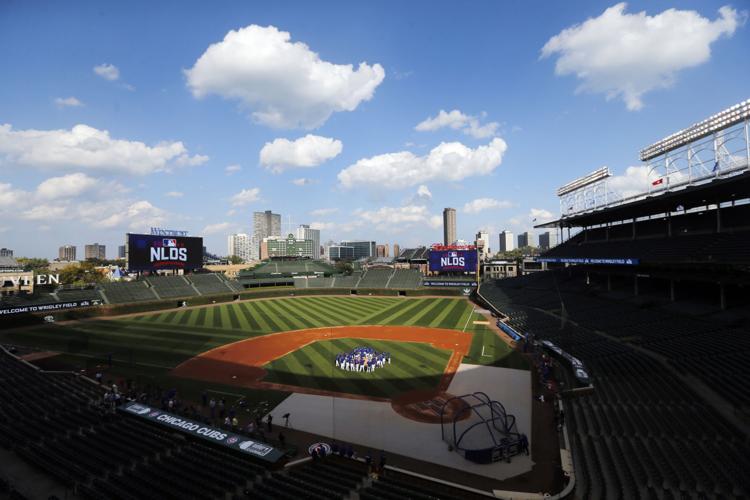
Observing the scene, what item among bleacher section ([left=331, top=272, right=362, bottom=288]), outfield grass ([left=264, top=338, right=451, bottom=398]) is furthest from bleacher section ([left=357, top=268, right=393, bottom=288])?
outfield grass ([left=264, top=338, right=451, bottom=398])

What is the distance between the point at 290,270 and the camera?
278ft

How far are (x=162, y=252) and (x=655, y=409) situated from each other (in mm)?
65971

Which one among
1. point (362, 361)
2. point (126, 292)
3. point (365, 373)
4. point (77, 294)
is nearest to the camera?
point (365, 373)

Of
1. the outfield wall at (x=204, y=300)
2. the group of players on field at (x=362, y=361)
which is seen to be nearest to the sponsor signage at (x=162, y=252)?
the outfield wall at (x=204, y=300)

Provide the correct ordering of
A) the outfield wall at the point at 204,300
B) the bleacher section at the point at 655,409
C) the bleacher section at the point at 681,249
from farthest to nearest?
the outfield wall at the point at 204,300 → the bleacher section at the point at 681,249 → the bleacher section at the point at 655,409

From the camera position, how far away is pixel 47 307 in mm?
45375

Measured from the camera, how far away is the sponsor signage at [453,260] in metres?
67.2

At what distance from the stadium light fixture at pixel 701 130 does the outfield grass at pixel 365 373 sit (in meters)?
29.3

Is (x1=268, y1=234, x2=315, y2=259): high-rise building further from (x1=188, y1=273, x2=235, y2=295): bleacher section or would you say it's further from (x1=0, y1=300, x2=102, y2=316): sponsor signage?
(x1=0, y1=300, x2=102, y2=316): sponsor signage

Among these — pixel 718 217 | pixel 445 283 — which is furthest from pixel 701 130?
pixel 445 283

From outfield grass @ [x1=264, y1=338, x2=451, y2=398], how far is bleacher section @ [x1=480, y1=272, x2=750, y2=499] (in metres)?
9.63

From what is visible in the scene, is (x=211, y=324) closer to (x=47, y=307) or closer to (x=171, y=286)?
(x=171, y=286)

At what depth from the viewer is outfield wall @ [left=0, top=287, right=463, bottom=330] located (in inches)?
1796

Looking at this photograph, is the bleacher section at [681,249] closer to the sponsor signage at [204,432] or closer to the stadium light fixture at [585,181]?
the stadium light fixture at [585,181]
